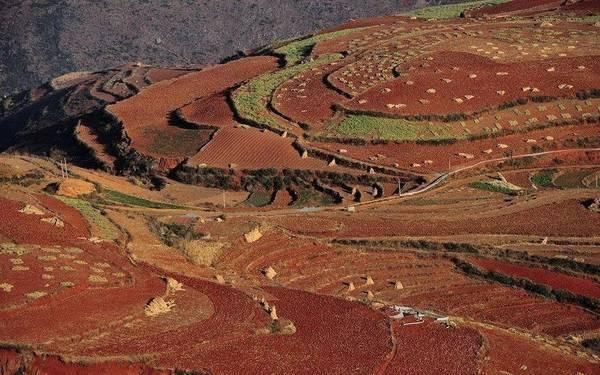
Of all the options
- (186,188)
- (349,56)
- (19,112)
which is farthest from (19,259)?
(19,112)

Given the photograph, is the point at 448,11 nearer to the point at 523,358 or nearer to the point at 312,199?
the point at 312,199

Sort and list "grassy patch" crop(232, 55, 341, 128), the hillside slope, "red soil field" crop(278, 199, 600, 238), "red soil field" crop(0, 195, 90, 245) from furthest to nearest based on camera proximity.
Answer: the hillside slope < "grassy patch" crop(232, 55, 341, 128) < "red soil field" crop(278, 199, 600, 238) < "red soil field" crop(0, 195, 90, 245)

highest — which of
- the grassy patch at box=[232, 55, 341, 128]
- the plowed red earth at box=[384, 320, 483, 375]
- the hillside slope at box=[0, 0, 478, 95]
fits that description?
the plowed red earth at box=[384, 320, 483, 375]

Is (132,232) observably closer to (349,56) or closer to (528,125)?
(528,125)

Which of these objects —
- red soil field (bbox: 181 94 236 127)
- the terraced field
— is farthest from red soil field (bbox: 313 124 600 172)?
red soil field (bbox: 181 94 236 127)

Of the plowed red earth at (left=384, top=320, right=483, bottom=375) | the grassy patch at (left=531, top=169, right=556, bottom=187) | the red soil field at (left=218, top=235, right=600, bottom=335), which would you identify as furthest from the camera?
the grassy patch at (left=531, top=169, right=556, bottom=187)

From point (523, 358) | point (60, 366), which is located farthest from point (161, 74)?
point (60, 366)

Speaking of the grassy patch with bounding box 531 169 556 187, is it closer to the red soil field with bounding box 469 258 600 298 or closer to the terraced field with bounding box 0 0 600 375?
the terraced field with bounding box 0 0 600 375
